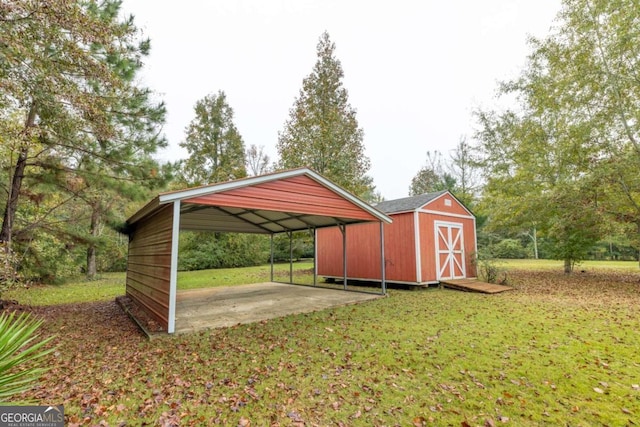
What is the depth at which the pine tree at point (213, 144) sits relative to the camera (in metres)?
19.5

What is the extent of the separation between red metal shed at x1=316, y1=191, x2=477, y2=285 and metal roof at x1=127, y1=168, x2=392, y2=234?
1.51 metres

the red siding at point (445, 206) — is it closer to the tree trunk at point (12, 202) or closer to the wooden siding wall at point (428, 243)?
the wooden siding wall at point (428, 243)

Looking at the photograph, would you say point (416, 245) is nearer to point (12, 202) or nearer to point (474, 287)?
point (474, 287)

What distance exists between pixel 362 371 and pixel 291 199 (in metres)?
3.97

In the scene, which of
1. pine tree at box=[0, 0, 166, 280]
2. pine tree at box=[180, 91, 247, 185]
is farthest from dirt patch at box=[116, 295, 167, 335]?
pine tree at box=[180, 91, 247, 185]

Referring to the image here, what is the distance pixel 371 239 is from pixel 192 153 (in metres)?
14.5

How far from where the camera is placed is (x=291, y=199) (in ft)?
21.8

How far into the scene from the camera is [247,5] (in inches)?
425

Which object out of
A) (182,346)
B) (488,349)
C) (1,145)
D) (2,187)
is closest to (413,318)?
(488,349)

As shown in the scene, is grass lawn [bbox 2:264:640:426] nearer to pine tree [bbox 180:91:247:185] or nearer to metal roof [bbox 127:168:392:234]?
metal roof [bbox 127:168:392:234]

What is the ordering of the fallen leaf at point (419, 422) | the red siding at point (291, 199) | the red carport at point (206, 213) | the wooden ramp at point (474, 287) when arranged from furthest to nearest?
the wooden ramp at point (474, 287) < the red siding at point (291, 199) < the red carport at point (206, 213) < the fallen leaf at point (419, 422)

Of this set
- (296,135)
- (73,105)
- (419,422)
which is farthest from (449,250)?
(73,105)

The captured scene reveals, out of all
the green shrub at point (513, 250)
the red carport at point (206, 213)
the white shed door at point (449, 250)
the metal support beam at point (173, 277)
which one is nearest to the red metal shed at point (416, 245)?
the white shed door at point (449, 250)

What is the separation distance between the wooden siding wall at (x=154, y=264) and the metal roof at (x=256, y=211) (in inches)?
11.8
